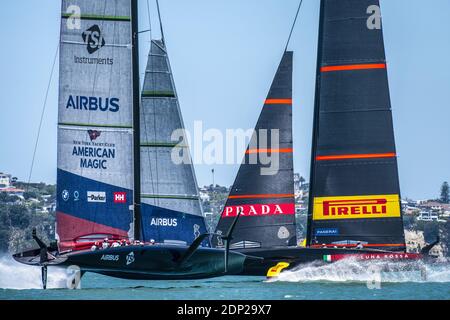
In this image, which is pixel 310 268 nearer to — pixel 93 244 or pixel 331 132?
pixel 331 132

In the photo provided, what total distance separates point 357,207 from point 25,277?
1167 centimetres

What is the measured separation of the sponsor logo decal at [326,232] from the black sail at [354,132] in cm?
1

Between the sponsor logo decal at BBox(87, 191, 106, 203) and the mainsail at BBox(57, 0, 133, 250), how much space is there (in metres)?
0.03

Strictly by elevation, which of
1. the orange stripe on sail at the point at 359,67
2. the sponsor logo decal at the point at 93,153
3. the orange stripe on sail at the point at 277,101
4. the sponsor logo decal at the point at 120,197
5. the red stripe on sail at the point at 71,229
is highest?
the orange stripe on sail at the point at 359,67

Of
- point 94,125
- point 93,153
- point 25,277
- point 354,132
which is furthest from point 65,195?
point 354,132

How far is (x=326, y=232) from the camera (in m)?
47.3

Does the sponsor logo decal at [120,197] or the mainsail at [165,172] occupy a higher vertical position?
the mainsail at [165,172]

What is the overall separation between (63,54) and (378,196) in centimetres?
1262

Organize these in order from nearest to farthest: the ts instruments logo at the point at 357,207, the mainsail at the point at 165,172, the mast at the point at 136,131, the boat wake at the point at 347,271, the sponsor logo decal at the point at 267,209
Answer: the mast at the point at 136,131 → the boat wake at the point at 347,271 → the ts instruments logo at the point at 357,207 → the mainsail at the point at 165,172 → the sponsor logo decal at the point at 267,209

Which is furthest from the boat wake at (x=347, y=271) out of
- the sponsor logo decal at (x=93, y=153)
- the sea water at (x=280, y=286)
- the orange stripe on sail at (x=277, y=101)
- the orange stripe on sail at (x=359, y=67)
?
the sponsor logo decal at (x=93, y=153)

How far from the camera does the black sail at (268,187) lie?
48.6 metres

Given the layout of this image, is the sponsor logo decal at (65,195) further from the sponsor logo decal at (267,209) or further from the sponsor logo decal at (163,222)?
the sponsor logo decal at (267,209)

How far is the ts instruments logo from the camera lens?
47.3 metres

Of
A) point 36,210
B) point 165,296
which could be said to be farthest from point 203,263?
point 36,210
